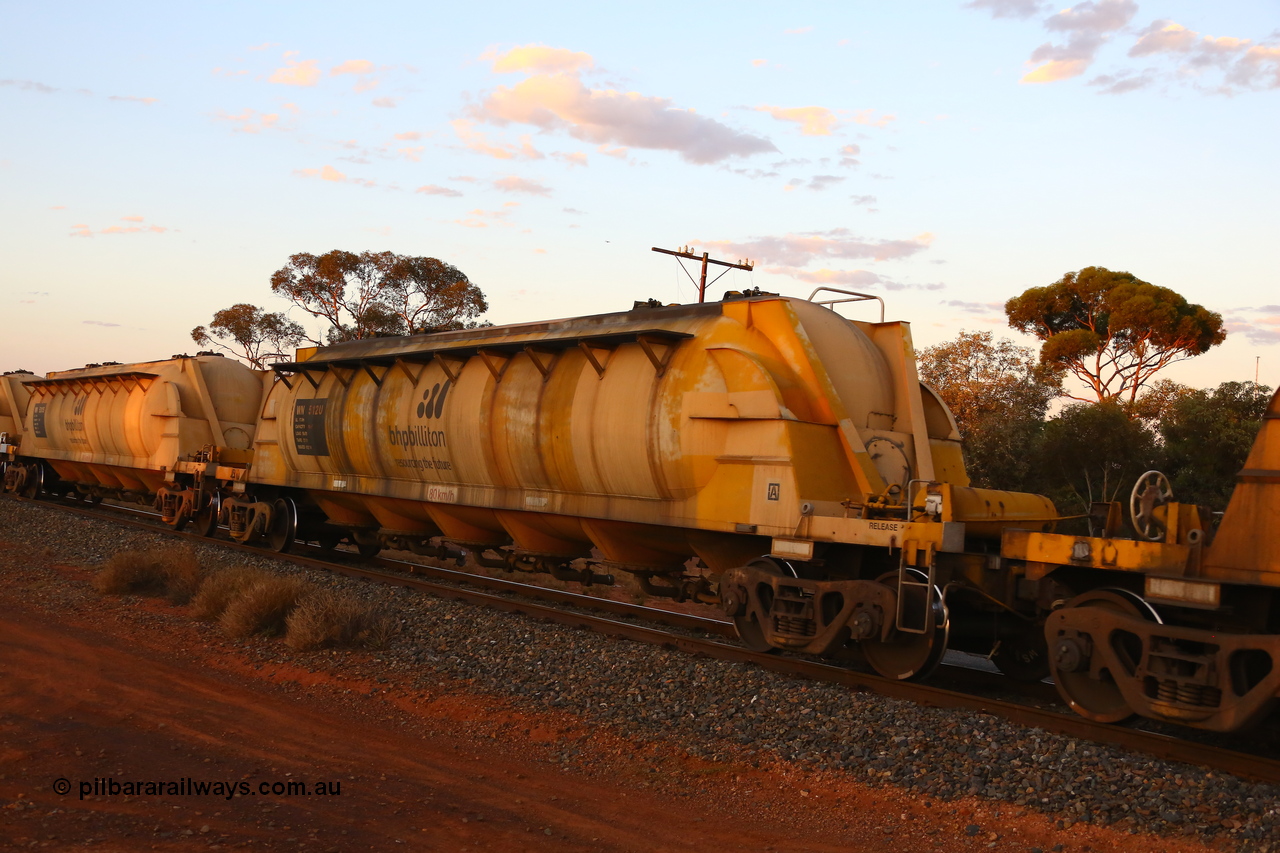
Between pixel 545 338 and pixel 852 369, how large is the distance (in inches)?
150

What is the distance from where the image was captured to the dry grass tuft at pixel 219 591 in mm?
11234

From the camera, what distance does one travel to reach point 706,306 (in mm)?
10641

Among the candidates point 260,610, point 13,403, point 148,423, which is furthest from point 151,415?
point 13,403

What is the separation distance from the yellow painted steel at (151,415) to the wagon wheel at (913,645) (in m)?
14.9

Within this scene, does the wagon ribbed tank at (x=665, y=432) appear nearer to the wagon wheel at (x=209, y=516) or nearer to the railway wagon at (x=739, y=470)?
the railway wagon at (x=739, y=470)

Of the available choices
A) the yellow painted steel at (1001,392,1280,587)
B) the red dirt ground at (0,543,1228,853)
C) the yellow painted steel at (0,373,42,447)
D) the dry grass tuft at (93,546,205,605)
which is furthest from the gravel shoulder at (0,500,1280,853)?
the yellow painted steel at (0,373,42,447)

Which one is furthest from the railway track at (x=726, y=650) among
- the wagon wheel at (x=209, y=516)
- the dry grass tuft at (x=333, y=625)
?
the dry grass tuft at (x=333, y=625)

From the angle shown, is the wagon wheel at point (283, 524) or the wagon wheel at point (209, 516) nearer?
the wagon wheel at point (283, 524)

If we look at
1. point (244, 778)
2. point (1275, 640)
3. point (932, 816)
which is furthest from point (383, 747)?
point (1275, 640)

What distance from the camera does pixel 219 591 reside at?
11.4 meters

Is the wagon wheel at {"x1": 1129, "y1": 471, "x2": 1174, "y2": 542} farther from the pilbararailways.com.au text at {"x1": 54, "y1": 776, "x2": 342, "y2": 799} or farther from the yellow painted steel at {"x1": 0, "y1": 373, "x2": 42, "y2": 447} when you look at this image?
the yellow painted steel at {"x1": 0, "y1": 373, "x2": 42, "y2": 447}

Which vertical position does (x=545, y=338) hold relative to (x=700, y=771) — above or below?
above

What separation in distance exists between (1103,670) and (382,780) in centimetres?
535

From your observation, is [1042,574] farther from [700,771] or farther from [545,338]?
[545,338]
